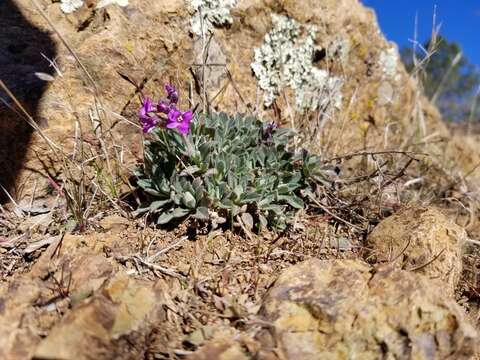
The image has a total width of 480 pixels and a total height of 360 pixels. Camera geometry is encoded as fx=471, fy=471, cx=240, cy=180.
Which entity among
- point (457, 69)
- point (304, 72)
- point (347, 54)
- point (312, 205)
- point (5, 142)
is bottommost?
point (5, 142)

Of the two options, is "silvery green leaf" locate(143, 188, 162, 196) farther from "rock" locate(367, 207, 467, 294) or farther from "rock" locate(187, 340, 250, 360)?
"rock" locate(367, 207, 467, 294)

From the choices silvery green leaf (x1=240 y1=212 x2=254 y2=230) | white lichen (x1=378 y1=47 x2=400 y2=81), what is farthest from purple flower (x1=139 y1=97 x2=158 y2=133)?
white lichen (x1=378 y1=47 x2=400 y2=81)

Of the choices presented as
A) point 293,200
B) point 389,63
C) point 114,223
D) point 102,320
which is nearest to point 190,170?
point 114,223

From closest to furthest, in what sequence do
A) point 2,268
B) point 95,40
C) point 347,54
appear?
point 2,268, point 95,40, point 347,54

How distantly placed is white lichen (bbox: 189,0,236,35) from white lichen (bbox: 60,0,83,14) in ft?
2.66

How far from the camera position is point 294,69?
3.94 meters

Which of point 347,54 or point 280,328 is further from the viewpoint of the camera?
point 347,54

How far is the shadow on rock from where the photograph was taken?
9.25 feet

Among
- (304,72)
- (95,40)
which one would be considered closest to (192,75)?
(95,40)

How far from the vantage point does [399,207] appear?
2992 millimetres

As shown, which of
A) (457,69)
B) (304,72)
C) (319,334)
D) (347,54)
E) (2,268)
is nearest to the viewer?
(319,334)

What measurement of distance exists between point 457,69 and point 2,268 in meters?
23.9

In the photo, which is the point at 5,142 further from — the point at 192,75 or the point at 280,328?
the point at 280,328

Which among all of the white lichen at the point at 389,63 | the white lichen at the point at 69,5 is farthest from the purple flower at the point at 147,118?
the white lichen at the point at 389,63
